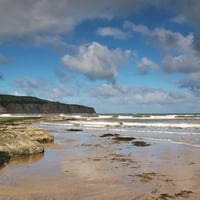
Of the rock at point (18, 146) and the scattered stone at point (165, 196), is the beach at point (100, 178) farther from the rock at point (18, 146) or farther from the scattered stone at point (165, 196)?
the rock at point (18, 146)

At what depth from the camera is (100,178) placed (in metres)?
9.91

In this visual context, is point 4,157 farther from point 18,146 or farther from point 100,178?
point 100,178

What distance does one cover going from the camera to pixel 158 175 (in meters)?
10.5

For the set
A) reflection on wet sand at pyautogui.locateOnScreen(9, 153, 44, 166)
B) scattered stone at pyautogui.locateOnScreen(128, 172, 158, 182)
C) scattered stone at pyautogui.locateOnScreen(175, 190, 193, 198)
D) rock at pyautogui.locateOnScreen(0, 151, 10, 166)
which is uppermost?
rock at pyautogui.locateOnScreen(0, 151, 10, 166)

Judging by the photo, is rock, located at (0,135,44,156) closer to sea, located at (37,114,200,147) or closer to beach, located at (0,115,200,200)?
→ beach, located at (0,115,200,200)

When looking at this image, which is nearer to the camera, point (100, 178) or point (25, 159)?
point (100, 178)

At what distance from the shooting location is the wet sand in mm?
7988

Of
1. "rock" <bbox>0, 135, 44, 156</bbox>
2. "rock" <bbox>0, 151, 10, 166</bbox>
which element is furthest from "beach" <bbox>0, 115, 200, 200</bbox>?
"rock" <bbox>0, 135, 44, 156</bbox>

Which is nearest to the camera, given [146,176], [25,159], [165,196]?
[165,196]

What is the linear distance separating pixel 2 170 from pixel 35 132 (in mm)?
10024

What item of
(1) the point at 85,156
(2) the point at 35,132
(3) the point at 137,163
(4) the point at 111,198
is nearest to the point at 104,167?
(3) the point at 137,163

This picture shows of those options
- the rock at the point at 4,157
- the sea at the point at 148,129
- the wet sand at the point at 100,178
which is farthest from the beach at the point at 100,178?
the sea at the point at 148,129

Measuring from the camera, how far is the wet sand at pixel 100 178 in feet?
26.2

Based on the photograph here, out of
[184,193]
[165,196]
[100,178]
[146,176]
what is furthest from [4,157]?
[184,193]
